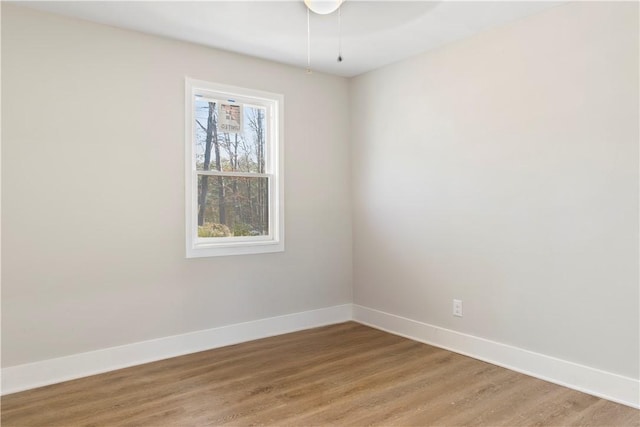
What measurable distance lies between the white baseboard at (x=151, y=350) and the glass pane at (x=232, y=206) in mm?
805

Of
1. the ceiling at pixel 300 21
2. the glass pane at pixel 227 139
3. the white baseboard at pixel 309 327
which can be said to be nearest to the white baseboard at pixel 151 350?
the white baseboard at pixel 309 327

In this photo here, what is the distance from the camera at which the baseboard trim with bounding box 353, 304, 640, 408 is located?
8.21 feet

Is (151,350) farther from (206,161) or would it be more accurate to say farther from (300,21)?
(300,21)

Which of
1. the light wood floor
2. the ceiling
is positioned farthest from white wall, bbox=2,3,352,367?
the light wood floor

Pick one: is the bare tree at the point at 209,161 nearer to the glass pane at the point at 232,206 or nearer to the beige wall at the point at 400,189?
the glass pane at the point at 232,206

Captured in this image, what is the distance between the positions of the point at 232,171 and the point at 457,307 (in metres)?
2.16

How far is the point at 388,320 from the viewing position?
13.0 ft

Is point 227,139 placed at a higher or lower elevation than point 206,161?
higher

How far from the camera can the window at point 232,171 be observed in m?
3.45

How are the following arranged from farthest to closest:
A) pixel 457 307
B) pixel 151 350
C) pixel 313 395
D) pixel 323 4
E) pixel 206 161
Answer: pixel 206 161 → pixel 457 307 → pixel 151 350 → pixel 313 395 → pixel 323 4

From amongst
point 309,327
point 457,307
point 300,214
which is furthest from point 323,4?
point 309,327

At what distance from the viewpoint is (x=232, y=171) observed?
370 cm

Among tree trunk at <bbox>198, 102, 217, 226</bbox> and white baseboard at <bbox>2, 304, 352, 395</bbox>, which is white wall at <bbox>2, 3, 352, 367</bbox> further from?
tree trunk at <bbox>198, 102, 217, 226</bbox>

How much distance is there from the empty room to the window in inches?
0.8
